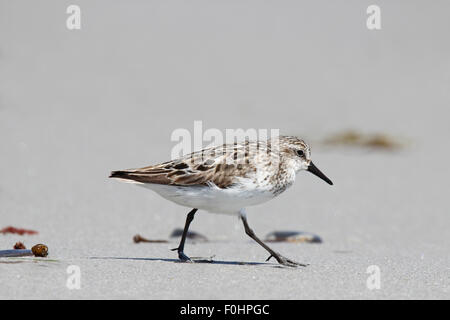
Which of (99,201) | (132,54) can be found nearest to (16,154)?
(99,201)

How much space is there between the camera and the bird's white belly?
225 inches

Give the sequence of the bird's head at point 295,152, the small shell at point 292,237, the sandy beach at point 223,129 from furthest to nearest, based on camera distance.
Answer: the small shell at point 292,237 < the bird's head at point 295,152 < the sandy beach at point 223,129

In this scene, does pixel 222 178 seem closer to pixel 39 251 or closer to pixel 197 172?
pixel 197 172

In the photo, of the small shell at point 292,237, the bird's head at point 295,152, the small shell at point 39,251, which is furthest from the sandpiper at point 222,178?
the small shell at point 292,237

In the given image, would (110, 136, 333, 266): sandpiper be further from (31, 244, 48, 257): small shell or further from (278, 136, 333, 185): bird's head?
(31, 244, 48, 257): small shell

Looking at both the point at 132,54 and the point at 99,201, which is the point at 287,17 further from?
the point at 99,201

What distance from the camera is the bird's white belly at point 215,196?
5719mm

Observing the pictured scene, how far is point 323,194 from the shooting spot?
973 centimetres

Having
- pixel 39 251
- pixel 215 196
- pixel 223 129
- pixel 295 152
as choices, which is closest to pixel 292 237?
pixel 295 152

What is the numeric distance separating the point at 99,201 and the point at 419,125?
6.33 metres

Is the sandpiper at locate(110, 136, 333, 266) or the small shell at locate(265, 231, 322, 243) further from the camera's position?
the small shell at locate(265, 231, 322, 243)

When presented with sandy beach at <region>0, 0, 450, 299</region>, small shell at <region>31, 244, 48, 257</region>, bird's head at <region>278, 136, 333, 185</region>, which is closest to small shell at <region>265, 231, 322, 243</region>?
sandy beach at <region>0, 0, 450, 299</region>

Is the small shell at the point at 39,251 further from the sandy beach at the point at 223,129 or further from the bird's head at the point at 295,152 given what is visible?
the bird's head at the point at 295,152

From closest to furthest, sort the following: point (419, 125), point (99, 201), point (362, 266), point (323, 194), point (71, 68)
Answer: point (362, 266), point (99, 201), point (323, 194), point (419, 125), point (71, 68)
